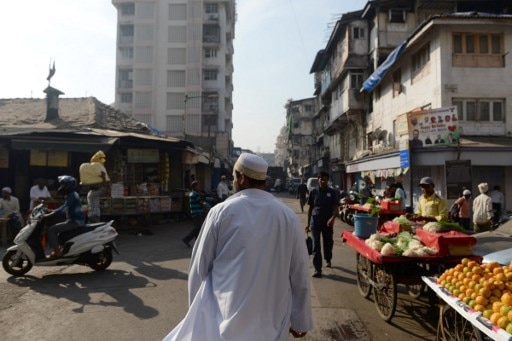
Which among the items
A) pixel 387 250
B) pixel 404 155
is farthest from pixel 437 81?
pixel 387 250

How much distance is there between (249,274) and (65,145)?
43.5ft

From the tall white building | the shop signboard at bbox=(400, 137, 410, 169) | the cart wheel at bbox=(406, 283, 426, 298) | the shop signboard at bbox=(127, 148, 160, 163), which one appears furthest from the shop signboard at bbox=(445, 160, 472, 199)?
the tall white building

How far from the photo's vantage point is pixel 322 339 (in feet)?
14.3

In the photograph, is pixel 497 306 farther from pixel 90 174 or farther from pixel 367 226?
pixel 90 174

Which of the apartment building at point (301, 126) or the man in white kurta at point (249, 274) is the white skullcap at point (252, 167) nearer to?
the man in white kurta at point (249, 274)

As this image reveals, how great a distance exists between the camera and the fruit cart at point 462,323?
283 centimetres

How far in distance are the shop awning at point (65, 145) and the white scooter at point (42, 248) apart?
6.27m

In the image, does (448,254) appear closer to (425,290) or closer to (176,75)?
(425,290)

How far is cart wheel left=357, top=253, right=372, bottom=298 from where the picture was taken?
5629 mm

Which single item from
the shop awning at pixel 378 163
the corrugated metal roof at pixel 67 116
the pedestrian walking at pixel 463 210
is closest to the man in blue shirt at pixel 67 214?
the corrugated metal roof at pixel 67 116

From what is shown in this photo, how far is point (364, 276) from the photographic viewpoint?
19.4 ft

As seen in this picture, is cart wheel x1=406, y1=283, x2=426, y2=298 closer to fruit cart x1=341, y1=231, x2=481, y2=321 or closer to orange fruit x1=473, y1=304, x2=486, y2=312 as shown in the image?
fruit cart x1=341, y1=231, x2=481, y2=321

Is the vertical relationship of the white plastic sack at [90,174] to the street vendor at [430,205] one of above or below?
above

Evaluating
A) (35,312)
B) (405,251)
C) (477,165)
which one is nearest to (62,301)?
(35,312)
